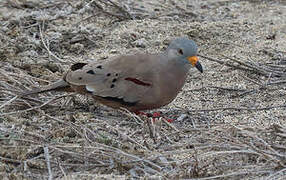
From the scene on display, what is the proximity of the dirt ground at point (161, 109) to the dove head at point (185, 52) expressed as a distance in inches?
15.2

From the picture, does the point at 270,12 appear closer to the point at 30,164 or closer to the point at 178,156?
the point at 178,156

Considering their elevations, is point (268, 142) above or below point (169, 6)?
above

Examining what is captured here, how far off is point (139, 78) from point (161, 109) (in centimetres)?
47

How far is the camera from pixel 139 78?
163 inches

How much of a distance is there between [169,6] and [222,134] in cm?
345

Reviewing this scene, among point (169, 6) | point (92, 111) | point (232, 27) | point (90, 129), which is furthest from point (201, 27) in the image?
point (90, 129)

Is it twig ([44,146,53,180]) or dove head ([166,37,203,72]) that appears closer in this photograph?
twig ([44,146,53,180])

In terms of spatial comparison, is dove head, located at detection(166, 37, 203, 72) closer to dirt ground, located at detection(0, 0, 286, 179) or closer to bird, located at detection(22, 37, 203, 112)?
bird, located at detection(22, 37, 203, 112)

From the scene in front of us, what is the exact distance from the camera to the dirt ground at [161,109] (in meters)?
3.42

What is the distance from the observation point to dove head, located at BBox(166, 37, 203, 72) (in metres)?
4.14

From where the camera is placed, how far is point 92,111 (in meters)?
4.44

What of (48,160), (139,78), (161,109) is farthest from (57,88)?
(48,160)

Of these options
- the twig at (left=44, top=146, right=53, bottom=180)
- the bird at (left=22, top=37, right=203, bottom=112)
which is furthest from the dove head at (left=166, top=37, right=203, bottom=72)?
the twig at (left=44, top=146, right=53, bottom=180)

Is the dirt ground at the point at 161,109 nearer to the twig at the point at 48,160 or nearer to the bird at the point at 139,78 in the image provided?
the twig at the point at 48,160
